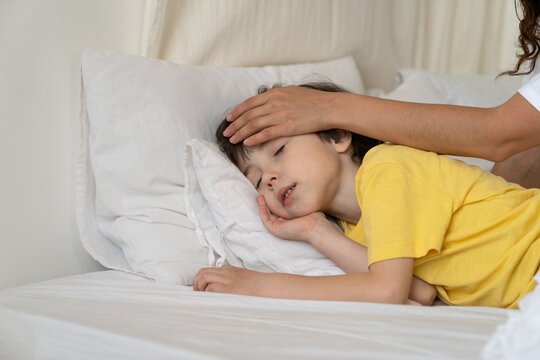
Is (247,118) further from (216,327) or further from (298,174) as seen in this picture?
(216,327)

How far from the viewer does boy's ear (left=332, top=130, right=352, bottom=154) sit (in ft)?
4.26

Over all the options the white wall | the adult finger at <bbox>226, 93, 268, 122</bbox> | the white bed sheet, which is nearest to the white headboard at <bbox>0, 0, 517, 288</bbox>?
the white wall

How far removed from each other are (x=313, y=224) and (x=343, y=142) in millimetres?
214

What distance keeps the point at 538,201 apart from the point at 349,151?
40 cm

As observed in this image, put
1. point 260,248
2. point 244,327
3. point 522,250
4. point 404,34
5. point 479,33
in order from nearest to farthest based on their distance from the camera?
point 244,327 → point 522,250 → point 260,248 → point 404,34 → point 479,33

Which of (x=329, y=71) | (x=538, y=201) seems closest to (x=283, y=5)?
(x=329, y=71)

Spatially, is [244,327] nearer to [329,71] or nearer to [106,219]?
[106,219]

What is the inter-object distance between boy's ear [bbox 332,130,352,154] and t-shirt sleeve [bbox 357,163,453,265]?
0.64 ft

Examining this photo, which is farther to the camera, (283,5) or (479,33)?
(479,33)

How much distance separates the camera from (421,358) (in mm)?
710

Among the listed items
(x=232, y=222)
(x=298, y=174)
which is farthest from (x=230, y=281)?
(x=298, y=174)

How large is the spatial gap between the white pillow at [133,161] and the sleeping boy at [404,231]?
0.18m

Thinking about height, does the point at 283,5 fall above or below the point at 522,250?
above

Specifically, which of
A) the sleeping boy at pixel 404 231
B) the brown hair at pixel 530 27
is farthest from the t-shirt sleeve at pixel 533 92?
the brown hair at pixel 530 27
